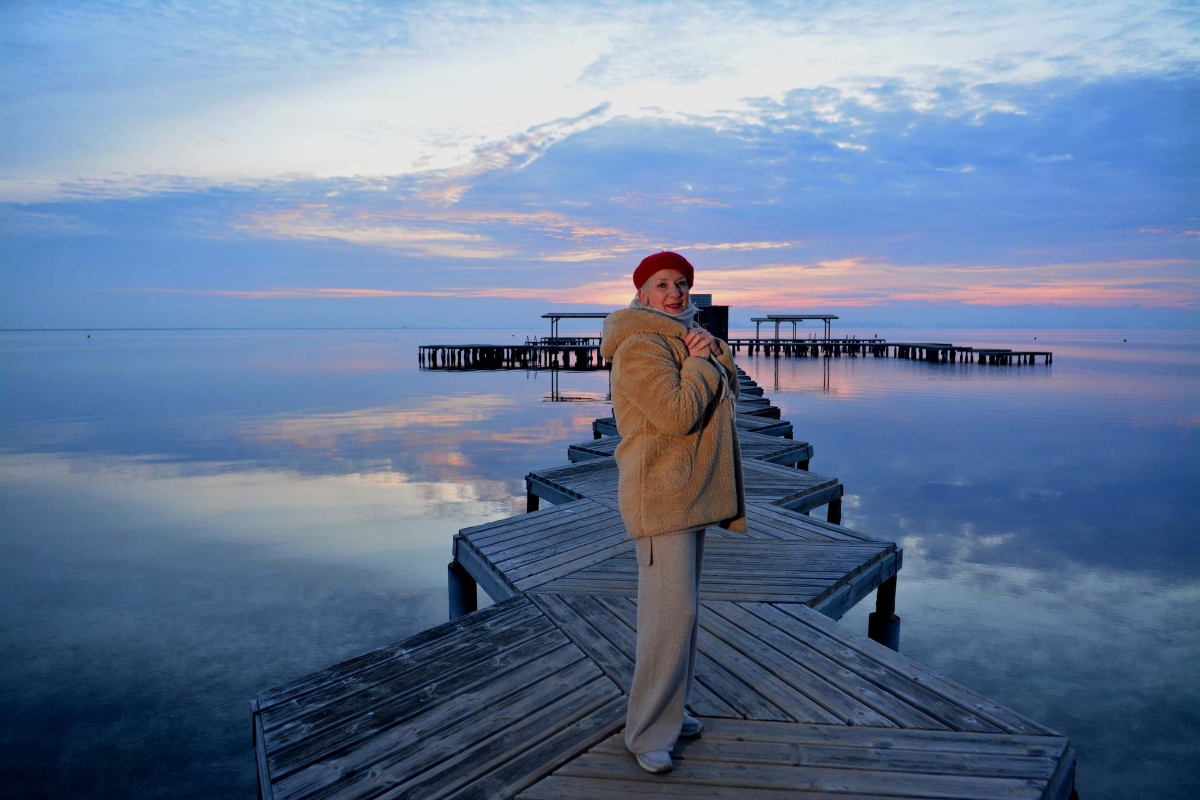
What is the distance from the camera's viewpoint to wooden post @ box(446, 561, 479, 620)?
5.91 metres

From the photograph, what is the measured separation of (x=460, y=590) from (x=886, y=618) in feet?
11.9

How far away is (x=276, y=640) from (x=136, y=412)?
19092 mm

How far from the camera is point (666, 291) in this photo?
8.24ft

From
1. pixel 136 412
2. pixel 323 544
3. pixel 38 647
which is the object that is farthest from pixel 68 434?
pixel 38 647

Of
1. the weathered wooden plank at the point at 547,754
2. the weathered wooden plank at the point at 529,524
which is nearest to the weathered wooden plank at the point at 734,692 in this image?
the weathered wooden plank at the point at 547,754

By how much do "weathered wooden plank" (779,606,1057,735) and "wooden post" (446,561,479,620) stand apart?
2837 millimetres

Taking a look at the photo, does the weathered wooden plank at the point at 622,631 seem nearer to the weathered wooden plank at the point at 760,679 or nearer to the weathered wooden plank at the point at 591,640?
the weathered wooden plank at the point at 591,640

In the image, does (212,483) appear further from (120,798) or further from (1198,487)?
(1198,487)

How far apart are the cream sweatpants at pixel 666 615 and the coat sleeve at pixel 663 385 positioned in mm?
429

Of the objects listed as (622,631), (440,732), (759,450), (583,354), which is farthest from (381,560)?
(583,354)

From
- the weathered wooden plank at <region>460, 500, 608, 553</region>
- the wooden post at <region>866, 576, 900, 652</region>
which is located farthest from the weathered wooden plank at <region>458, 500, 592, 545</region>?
the wooden post at <region>866, 576, 900, 652</region>

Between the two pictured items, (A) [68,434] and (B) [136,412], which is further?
(B) [136,412]

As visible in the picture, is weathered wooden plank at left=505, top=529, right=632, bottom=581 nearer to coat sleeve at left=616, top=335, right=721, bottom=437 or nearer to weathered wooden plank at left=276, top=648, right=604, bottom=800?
weathered wooden plank at left=276, top=648, right=604, bottom=800

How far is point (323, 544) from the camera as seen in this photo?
29.4 feet
